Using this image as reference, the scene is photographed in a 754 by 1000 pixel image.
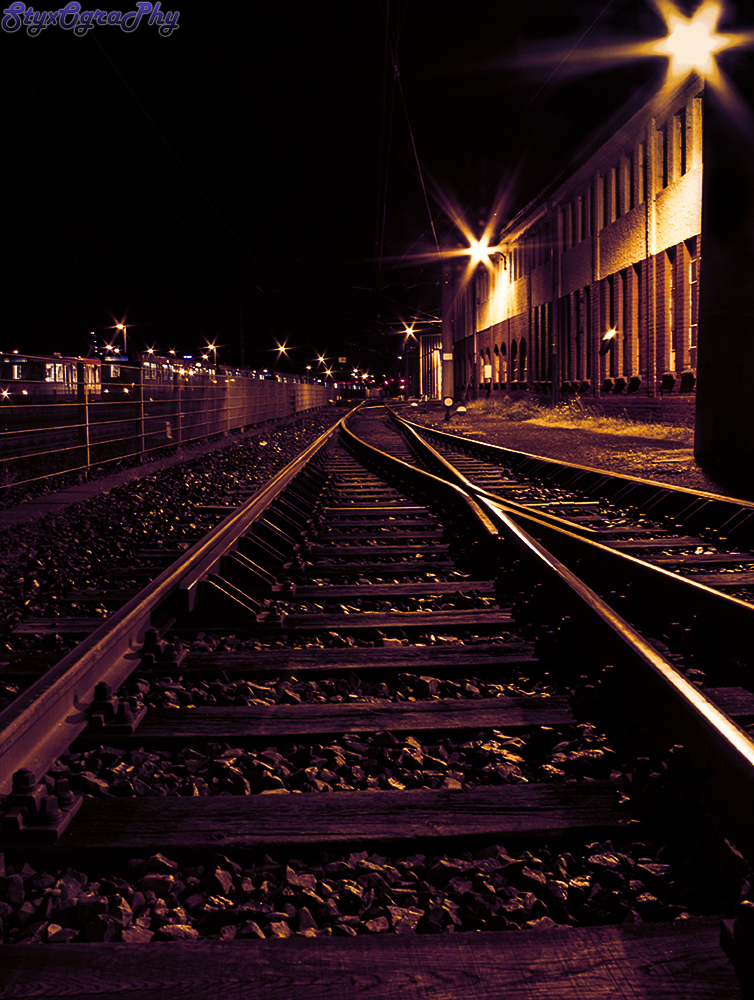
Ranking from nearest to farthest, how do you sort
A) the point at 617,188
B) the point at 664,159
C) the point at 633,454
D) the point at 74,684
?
1. the point at 74,684
2. the point at 633,454
3. the point at 664,159
4. the point at 617,188

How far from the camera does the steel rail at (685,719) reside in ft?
6.51

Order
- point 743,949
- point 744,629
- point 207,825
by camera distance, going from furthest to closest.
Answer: point 744,629
point 207,825
point 743,949

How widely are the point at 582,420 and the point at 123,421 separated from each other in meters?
14.6

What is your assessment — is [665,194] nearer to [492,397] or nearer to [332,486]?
Result: [332,486]

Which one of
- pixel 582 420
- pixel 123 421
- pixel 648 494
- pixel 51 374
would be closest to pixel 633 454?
pixel 648 494

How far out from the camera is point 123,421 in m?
13.5

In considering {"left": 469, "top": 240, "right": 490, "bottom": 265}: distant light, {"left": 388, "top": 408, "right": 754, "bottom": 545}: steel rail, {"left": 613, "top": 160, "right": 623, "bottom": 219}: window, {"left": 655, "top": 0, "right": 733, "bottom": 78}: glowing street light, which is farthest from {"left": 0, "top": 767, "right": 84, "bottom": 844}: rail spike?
{"left": 469, "top": 240, "right": 490, "bottom": 265}: distant light

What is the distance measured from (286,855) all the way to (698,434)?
10.7 meters

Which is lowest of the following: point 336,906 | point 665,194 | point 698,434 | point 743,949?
point 336,906

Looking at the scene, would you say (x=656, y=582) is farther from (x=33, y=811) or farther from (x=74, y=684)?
(x=33, y=811)

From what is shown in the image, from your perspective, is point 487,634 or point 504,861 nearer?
point 504,861

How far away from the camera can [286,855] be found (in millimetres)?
2139

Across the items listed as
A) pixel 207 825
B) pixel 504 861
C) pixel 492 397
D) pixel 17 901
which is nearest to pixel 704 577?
pixel 504 861

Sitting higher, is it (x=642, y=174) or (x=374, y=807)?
(x=642, y=174)
